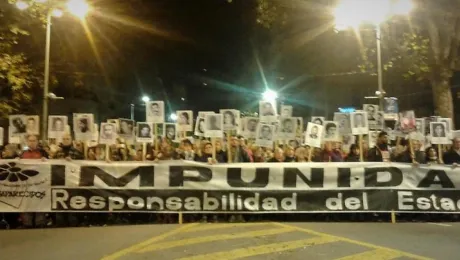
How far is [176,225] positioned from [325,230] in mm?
2967

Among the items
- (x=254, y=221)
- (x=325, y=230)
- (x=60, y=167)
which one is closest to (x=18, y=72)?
(x=60, y=167)

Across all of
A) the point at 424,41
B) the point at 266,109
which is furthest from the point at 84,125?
the point at 424,41

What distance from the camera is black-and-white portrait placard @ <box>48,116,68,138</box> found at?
1182cm

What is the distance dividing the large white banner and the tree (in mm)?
5899

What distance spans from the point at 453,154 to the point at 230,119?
498 cm

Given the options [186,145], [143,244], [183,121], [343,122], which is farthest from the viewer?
[183,121]

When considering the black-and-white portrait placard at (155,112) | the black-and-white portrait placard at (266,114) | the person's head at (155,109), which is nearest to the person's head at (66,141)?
the black-and-white portrait placard at (155,112)

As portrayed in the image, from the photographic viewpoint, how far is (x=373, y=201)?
1072cm

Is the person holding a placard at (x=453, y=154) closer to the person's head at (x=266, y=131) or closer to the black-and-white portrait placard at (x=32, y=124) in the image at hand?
the person's head at (x=266, y=131)

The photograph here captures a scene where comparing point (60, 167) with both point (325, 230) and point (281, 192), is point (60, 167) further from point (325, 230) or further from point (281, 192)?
point (325, 230)

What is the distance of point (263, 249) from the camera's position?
8086mm

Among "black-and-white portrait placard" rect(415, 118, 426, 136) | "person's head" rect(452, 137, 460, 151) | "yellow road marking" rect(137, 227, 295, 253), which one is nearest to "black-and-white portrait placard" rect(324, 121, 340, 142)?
"black-and-white portrait placard" rect(415, 118, 426, 136)

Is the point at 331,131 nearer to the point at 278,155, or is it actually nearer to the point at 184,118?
the point at 278,155

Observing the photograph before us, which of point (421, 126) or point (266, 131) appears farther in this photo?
point (421, 126)
